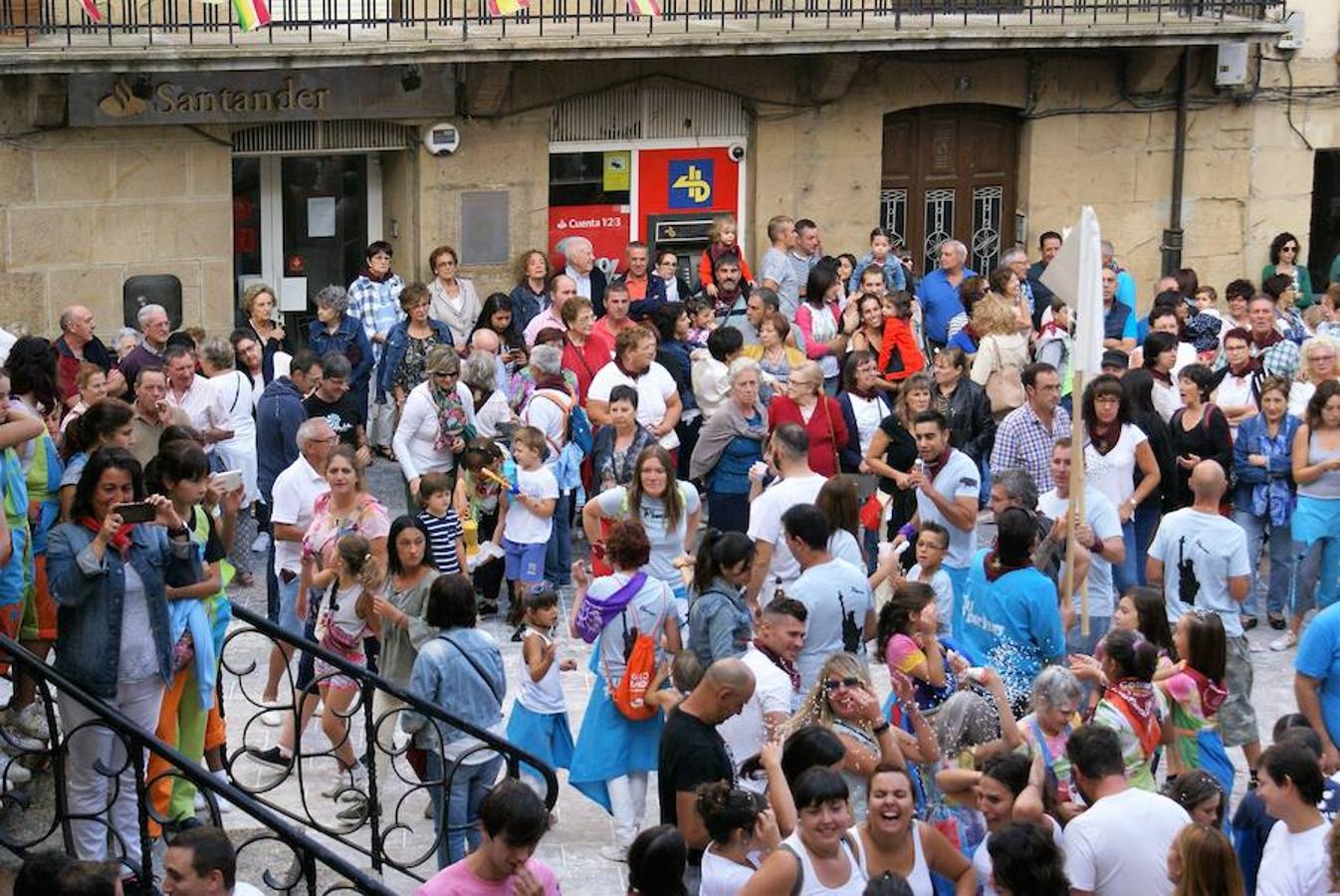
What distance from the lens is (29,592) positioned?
33.8ft

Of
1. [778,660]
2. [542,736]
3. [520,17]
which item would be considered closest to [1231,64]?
[520,17]

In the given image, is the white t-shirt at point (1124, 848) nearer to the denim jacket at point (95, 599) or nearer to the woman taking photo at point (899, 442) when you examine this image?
the denim jacket at point (95, 599)

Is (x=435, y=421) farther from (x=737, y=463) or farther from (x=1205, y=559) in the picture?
(x=1205, y=559)

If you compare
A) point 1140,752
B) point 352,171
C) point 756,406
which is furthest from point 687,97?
point 1140,752

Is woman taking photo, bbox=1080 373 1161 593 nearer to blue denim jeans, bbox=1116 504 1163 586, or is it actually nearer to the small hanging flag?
blue denim jeans, bbox=1116 504 1163 586

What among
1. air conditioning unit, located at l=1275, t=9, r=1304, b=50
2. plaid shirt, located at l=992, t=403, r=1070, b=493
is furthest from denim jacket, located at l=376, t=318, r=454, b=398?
air conditioning unit, located at l=1275, t=9, r=1304, b=50

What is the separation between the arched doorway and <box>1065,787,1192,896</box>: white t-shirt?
479 inches

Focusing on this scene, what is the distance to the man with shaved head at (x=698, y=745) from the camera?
855 cm

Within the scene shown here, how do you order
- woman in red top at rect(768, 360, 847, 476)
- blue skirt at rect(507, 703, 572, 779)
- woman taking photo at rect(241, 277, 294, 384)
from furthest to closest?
1. woman taking photo at rect(241, 277, 294, 384)
2. woman in red top at rect(768, 360, 847, 476)
3. blue skirt at rect(507, 703, 572, 779)

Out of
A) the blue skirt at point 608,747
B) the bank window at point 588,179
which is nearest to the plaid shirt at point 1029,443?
the blue skirt at point 608,747

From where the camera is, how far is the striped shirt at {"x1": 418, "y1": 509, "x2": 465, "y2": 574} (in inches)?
474

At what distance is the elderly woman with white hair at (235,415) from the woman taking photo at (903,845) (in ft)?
21.2

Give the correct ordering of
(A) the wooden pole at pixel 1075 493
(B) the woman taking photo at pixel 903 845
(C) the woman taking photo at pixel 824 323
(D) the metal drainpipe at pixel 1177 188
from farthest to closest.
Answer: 1. (D) the metal drainpipe at pixel 1177 188
2. (C) the woman taking photo at pixel 824 323
3. (A) the wooden pole at pixel 1075 493
4. (B) the woman taking photo at pixel 903 845

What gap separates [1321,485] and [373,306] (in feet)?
21.8
